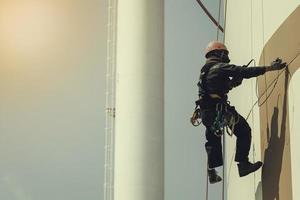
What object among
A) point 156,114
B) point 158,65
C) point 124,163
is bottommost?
point 124,163

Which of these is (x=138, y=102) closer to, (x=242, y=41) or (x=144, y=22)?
(x=144, y=22)

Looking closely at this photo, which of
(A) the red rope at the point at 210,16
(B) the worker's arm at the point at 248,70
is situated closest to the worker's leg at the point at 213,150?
(B) the worker's arm at the point at 248,70

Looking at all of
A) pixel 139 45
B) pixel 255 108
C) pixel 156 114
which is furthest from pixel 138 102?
pixel 255 108

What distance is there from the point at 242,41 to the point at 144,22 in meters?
2.45

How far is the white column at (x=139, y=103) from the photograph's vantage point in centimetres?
1145

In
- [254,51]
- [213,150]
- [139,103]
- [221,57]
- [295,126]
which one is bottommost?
[213,150]

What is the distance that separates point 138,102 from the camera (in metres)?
11.7

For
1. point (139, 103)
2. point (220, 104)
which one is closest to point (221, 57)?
point (220, 104)

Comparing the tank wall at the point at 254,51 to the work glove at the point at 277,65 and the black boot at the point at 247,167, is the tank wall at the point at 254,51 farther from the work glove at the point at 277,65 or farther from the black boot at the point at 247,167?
the black boot at the point at 247,167

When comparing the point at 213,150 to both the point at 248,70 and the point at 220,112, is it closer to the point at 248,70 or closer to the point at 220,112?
the point at 220,112

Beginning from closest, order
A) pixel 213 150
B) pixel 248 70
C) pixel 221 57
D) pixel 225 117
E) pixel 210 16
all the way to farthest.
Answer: pixel 248 70, pixel 225 117, pixel 221 57, pixel 213 150, pixel 210 16

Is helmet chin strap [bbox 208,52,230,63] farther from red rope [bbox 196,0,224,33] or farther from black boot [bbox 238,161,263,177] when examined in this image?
red rope [bbox 196,0,224,33]

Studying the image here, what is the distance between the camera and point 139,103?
1173 cm

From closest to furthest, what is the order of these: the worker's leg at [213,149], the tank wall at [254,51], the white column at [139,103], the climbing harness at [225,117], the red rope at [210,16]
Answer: the tank wall at [254,51] < the climbing harness at [225,117] < the worker's leg at [213,149] < the white column at [139,103] < the red rope at [210,16]
